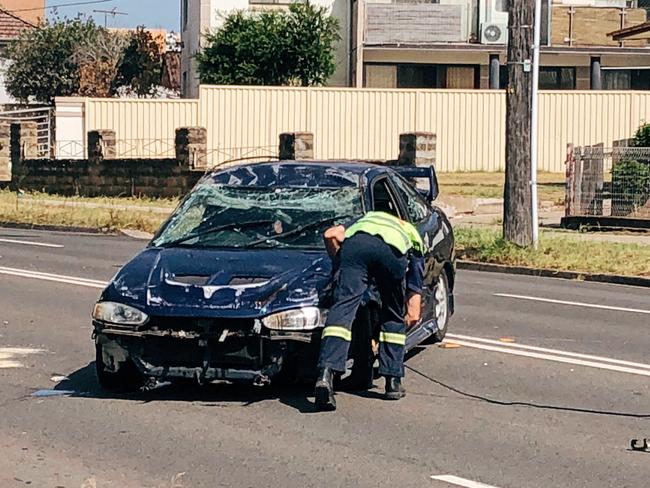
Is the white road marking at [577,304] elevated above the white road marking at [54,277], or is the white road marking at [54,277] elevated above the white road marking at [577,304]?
the white road marking at [54,277]

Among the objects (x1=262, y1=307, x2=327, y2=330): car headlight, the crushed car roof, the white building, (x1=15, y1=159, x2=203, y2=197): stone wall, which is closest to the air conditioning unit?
the white building

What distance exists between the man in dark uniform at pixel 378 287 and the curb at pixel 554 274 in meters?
8.34

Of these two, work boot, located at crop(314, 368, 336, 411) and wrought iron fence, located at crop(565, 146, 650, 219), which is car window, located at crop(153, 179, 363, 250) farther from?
wrought iron fence, located at crop(565, 146, 650, 219)

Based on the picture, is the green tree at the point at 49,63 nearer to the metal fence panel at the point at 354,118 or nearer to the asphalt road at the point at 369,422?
the metal fence panel at the point at 354,118

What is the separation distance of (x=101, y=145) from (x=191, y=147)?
9.69ft

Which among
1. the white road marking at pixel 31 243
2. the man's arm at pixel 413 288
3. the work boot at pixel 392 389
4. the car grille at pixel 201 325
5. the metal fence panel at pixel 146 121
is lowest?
the white road marking at pixel 31 243

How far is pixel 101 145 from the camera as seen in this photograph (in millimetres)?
31562

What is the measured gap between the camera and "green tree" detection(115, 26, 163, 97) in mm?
52594

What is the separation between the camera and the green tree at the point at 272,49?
40.0 m

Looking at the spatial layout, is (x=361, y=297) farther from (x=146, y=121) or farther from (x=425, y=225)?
(x=146, y=121)

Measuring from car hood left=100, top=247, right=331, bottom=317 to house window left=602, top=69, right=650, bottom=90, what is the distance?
121 feet

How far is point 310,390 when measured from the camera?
886cm

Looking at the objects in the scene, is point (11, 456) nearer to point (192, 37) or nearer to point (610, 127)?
point (610, 127)

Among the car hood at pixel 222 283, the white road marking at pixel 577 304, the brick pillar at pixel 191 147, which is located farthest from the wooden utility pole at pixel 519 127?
the brick pillar at pixel 191 147
